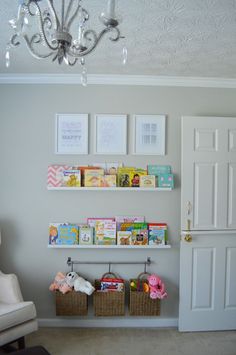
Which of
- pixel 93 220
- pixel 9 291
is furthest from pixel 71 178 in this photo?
pixel 9 291

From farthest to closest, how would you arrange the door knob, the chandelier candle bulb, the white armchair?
the door knob
the white armchair
the chandelier candle bulb

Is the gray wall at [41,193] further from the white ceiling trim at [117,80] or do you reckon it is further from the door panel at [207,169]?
the door panel at [207,169]

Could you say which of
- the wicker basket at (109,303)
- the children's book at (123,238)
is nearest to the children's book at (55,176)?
Result: the children's book at (123,238)

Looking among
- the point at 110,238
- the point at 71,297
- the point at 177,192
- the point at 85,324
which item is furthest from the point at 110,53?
the point at 85,324

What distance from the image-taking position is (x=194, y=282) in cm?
264

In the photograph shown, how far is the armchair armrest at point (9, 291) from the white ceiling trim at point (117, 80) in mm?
1868

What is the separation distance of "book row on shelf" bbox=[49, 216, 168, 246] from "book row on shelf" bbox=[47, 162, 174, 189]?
1.22ft

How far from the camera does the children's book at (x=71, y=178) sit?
8.55 feet

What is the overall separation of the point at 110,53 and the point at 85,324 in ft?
8.23

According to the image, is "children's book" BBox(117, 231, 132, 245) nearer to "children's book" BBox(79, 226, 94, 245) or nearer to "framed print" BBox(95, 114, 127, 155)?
"children's book" BBox(79, 226, 94, 245)

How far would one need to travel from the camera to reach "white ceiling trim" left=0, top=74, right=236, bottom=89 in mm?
2641

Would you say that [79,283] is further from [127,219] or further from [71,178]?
[71,178]

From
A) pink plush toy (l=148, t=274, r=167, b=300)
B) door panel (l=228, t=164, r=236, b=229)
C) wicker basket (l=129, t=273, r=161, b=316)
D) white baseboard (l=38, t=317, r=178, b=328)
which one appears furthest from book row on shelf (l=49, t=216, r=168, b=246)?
white baseboard (l=38, t=317, r=178, b=328)

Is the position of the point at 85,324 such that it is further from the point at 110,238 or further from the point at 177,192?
the point at 177,192
